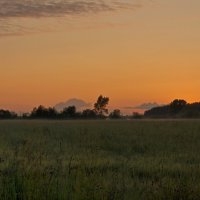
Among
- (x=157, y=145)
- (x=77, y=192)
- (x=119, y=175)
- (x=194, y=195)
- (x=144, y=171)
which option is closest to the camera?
(x=77, y=192)

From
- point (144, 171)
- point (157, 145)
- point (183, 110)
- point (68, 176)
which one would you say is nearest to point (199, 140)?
point (157, 145)

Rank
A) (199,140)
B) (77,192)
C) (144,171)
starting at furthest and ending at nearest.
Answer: (199,140)
(144,171)
(77,192)

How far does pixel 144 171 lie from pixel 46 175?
5165 mm

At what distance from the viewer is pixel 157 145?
28984 millimetres

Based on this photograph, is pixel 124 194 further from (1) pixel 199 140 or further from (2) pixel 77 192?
(1) pixel 199 140

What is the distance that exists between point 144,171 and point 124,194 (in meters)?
5.62

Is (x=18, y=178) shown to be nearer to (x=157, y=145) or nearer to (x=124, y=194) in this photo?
(x=124, y=194)

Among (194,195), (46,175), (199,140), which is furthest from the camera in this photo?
(199,140)

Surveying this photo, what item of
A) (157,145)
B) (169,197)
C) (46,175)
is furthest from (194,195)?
(157,145)

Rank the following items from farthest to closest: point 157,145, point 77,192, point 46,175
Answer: point 157,145, point 46,175, point 77,192

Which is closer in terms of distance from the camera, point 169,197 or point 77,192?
point 77,192

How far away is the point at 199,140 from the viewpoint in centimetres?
3212

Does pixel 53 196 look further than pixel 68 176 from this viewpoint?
No

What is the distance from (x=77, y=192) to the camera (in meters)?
9.57
